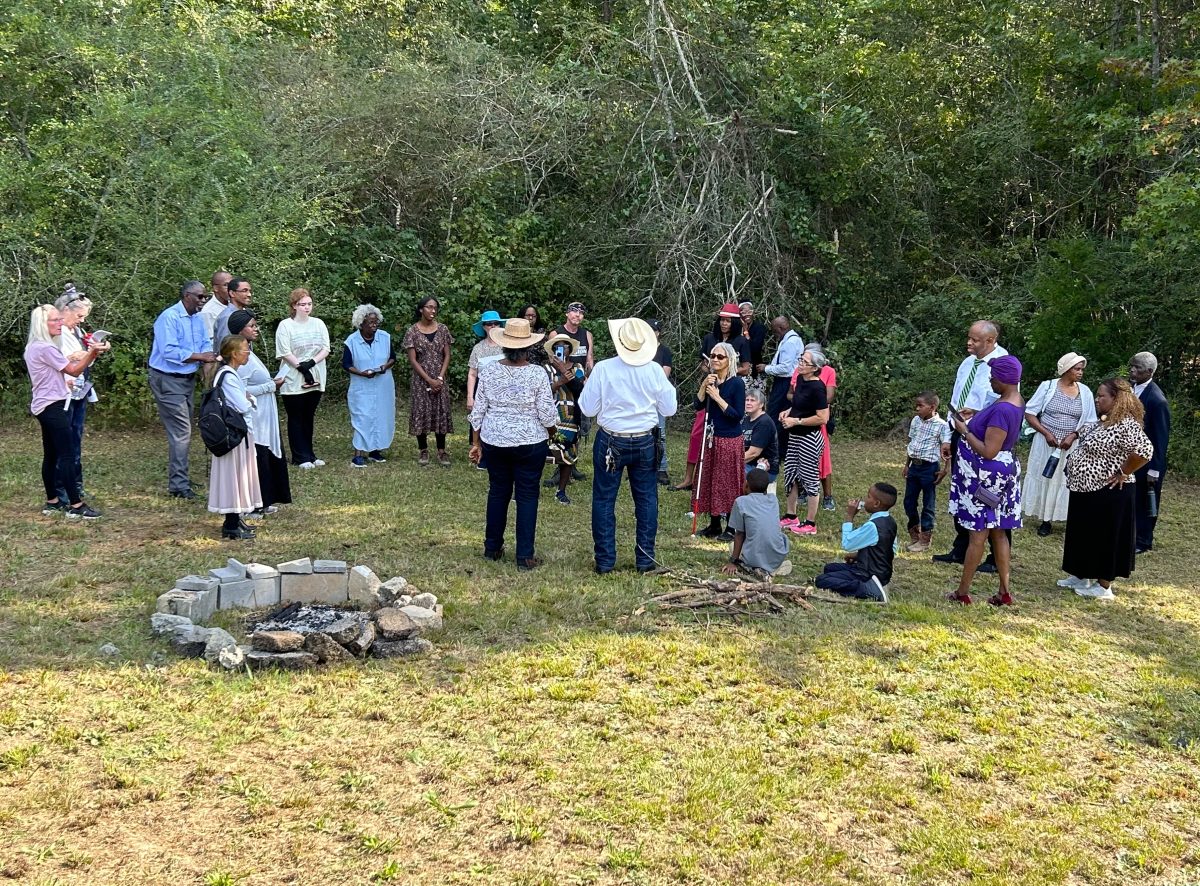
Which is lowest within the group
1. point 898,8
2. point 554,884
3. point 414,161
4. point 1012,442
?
point 554,884

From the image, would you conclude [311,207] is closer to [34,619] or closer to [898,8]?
[34,619]

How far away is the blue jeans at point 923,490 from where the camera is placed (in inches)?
333

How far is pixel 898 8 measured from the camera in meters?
16.8

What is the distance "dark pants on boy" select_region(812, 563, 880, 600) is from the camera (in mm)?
6918

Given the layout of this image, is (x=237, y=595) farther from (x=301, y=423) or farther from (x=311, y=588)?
(x=301, y=423)

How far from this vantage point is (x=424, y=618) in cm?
589

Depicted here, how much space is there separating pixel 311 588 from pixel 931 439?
4991mm

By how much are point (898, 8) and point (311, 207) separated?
1005 cm

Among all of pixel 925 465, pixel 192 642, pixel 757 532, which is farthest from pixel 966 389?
pixel 192 642

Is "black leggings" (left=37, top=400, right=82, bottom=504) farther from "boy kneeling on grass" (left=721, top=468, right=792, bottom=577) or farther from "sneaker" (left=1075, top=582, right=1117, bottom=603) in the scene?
"sneaker" (left=1075, top=582, right=1117, bottom=603)

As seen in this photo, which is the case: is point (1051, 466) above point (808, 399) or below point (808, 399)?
below

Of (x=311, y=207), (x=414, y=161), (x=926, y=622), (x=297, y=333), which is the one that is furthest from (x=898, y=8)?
(x=926, y=622)

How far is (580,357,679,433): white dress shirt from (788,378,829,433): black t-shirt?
71.5 inches

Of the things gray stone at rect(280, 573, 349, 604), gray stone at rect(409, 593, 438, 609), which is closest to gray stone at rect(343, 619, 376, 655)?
gray stone at rect(409, 593, 438, 609)
